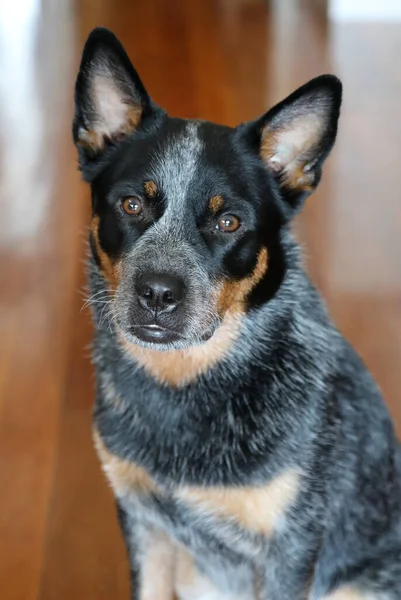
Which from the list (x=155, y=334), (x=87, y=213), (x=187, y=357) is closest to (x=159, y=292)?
(x=155, y=334)

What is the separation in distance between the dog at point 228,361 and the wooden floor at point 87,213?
0.42 meters

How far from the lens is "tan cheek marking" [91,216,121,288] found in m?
1.52

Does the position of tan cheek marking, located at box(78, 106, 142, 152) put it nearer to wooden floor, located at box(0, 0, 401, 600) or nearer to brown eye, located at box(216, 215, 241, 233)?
brown eye, located at box(216, 215, 241, 233)

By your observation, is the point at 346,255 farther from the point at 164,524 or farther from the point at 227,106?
the point at 164,524

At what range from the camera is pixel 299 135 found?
151 centimetres

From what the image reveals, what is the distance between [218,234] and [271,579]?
0.64 metres

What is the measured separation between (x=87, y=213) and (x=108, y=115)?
161 cm

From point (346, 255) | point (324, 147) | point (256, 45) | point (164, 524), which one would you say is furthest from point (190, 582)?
point (256, 45)

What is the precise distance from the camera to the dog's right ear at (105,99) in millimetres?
1474

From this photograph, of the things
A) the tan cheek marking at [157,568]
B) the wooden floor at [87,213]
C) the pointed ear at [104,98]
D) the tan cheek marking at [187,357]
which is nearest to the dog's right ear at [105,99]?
the pointed ear at [104,98]

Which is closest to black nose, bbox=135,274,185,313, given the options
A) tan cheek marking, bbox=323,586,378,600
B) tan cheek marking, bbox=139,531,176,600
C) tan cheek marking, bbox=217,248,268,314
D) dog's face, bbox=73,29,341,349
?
dog's face, bbox=73,29,341,349

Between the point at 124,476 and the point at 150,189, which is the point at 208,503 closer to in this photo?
the point at 124,476

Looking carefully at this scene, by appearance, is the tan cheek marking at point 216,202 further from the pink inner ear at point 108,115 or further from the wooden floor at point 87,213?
the wooden floor at point 87,213

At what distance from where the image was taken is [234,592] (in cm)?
173
